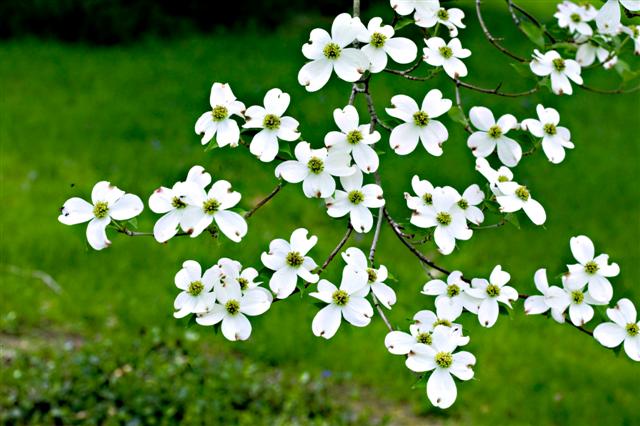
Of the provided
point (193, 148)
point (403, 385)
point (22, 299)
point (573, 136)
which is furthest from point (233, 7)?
point (403, 385)

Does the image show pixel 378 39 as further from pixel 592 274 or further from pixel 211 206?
pixel 592 274

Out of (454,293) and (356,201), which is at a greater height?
(356,201)

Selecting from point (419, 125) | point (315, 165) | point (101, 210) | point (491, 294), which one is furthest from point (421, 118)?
point (101, 210)

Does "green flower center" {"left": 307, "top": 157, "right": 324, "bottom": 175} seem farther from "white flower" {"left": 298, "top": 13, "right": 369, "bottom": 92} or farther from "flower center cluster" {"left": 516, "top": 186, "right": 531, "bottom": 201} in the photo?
"flower center cluster" {"left": 516, "top": 186, "right": 531, "bottom": 201}

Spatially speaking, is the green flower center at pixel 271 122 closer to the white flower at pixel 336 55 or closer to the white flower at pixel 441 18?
the white flower at pixel 336 55

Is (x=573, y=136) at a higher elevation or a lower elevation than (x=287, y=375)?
lower

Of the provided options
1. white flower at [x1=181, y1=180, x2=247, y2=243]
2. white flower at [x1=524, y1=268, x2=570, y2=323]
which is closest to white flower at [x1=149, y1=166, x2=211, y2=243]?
white flower at [x1=181, y1=180, x2=247, y2=243]

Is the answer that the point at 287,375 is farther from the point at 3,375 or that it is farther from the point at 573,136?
the point at 573,136
